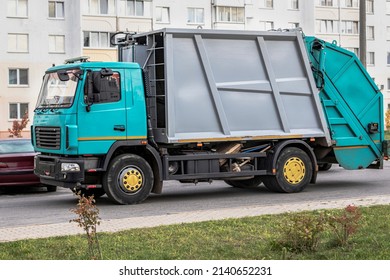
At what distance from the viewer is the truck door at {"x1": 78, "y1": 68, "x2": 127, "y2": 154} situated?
1617cm

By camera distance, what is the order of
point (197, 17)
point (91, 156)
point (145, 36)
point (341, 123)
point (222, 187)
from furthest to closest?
point (197, 17) < point (222, 187) < point (341, 123) < point (145, 36) < point (91, 156)

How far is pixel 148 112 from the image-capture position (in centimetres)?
1705

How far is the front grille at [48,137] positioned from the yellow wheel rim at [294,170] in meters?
4.95

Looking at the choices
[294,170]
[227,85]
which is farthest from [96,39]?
[227,85]

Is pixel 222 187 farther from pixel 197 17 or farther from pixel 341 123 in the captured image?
pixel 197 17

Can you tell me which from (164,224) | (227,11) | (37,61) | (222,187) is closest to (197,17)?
(227,11)

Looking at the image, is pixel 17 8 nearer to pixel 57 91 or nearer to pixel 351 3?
pixel 351 3

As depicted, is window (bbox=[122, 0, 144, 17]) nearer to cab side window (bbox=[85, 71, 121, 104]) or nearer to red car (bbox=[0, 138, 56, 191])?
red car (bbox=[0, 138, 56, 191])

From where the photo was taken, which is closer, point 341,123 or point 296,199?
point 296,199

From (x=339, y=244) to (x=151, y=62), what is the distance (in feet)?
27.0

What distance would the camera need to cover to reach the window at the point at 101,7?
2532 inches

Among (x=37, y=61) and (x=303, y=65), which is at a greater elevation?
(x=37, y=61)

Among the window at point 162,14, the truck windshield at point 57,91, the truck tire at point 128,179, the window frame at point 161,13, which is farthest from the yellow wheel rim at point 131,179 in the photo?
the window at point 162,14

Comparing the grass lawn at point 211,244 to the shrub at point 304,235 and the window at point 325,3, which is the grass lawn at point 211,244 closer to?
the shrub at point 304,235
